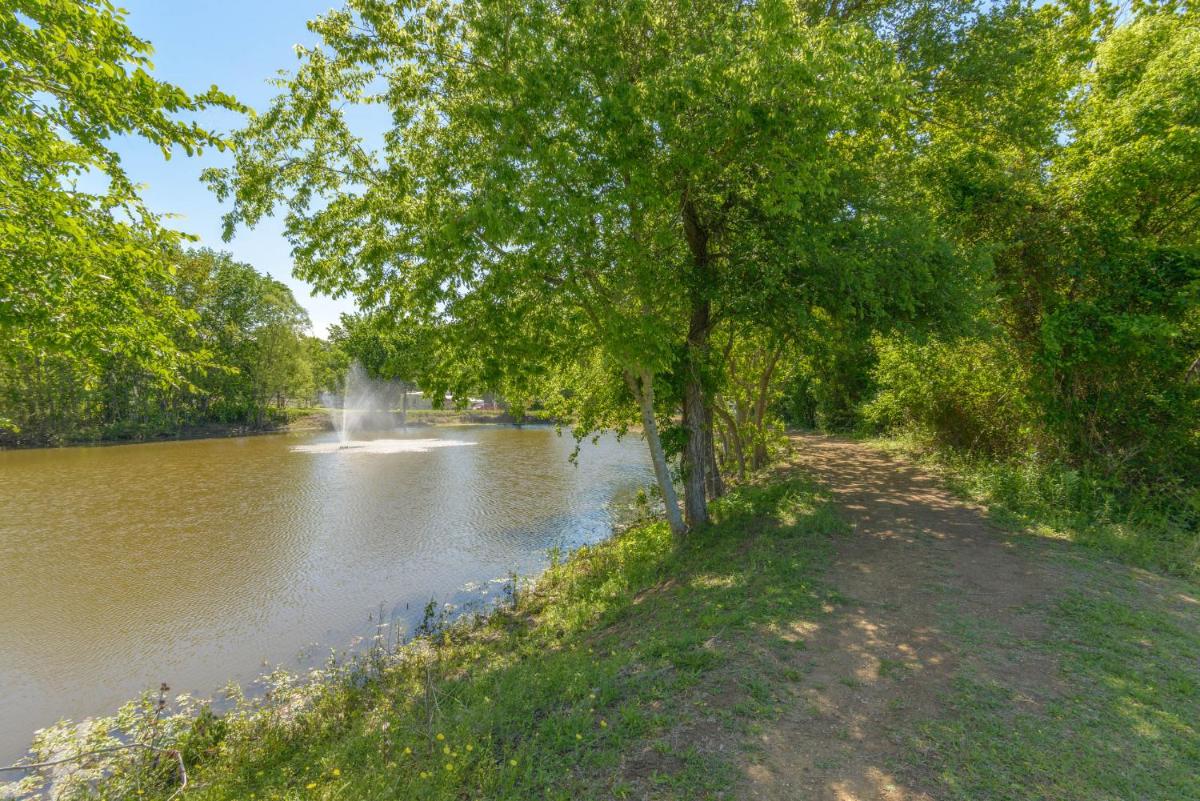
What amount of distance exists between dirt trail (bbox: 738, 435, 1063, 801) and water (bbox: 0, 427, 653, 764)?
664 cm

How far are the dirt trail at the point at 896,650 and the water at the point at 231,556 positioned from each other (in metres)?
6.64

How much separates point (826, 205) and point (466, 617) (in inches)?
350

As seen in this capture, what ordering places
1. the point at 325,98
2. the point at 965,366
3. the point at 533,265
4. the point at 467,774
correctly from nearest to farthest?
the point at 467,774
the point at 533,265
the point at 325,98
the point at 965,366

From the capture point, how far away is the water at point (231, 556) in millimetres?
7477

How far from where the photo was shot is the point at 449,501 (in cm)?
1761

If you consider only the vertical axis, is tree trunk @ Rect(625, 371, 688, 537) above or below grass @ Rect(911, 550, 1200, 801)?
above

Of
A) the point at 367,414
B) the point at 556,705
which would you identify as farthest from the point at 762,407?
the point at 367,414

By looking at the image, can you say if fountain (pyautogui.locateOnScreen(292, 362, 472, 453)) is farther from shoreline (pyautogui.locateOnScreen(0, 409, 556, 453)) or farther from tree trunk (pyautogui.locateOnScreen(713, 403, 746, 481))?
tree trunk (pyautogui.locateOnScreen(713, 403, 746, 481))

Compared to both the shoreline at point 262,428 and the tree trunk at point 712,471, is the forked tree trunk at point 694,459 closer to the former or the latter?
the tree trunk at point 712,471

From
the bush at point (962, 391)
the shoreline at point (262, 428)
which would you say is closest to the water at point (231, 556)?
the shoreline at point (262, 428)

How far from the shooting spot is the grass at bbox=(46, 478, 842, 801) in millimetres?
3584

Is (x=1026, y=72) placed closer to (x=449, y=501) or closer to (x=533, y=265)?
(x=533, y=265)

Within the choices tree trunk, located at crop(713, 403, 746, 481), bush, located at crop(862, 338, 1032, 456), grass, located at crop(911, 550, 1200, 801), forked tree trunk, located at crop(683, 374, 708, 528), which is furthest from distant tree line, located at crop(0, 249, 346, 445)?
grass, located at crop(911, 550, 1200, 801)

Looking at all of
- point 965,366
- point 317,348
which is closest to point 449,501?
point 965,366
